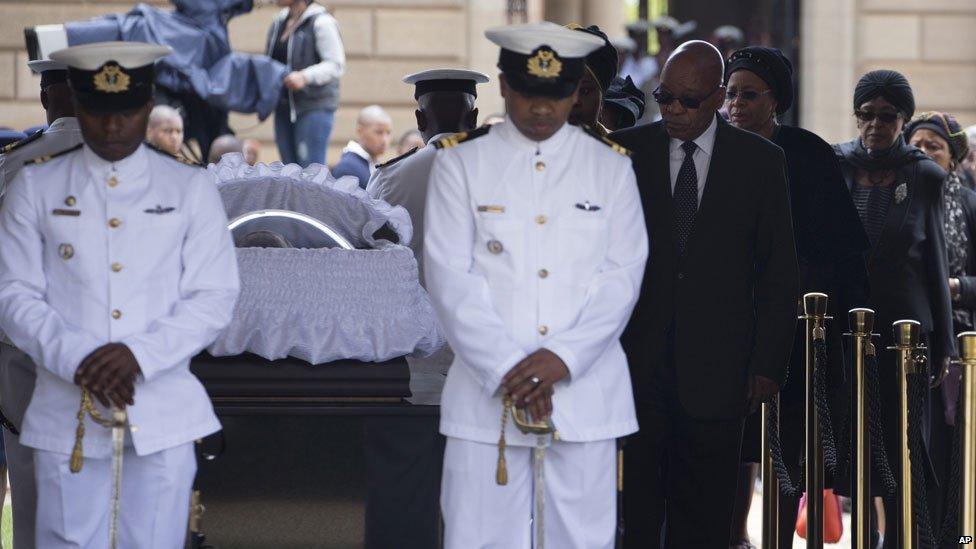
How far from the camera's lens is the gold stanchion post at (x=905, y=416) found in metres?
5.93

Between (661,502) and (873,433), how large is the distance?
3.27ft

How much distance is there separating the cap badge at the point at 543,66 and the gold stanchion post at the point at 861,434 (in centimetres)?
185

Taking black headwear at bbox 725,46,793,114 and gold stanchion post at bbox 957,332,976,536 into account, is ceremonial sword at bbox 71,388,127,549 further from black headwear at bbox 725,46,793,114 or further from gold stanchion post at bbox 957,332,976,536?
black headwear at bbox 725,46,793,114

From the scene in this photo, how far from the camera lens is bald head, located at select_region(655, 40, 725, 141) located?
561 centimetres

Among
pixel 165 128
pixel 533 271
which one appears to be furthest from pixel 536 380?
pixel 165 128

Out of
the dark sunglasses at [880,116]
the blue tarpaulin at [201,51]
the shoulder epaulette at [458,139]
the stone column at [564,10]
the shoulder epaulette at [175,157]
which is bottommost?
the shoulder epaulette at [175,157]

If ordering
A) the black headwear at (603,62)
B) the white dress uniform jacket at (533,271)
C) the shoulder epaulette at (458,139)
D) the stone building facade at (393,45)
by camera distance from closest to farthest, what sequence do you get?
the white dress uniform jacket at (533,271)
the shoulder epaulette at (458,139)
the black headwear at (603,62)
the stone building facade at (393,45)

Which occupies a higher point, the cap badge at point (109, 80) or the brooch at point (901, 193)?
the cap badge at point (109, 80)

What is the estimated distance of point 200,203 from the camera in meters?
4.98

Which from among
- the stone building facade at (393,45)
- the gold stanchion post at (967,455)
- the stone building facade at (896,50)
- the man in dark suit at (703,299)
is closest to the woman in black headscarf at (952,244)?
the gold stanchion post at (967,455)

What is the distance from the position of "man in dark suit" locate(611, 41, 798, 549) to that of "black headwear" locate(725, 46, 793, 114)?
0.95 meters

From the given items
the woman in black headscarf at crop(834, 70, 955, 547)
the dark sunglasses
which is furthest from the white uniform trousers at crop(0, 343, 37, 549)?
the dark sunglasses

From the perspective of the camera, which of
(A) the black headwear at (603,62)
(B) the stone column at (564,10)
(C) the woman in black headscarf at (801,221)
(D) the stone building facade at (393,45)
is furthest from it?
(B) the stone column at (564,10)

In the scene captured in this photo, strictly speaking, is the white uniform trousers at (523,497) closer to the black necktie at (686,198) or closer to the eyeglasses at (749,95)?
the black necktie at (686,198)
